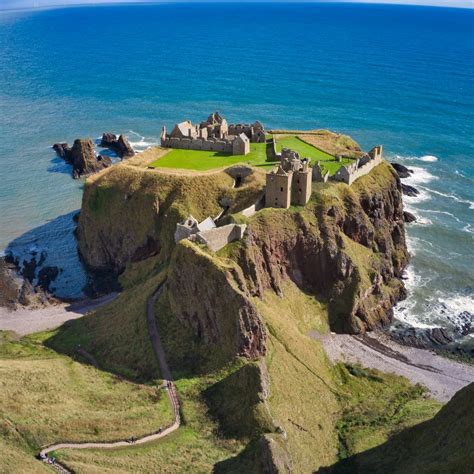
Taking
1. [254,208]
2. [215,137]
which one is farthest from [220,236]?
[215,137]

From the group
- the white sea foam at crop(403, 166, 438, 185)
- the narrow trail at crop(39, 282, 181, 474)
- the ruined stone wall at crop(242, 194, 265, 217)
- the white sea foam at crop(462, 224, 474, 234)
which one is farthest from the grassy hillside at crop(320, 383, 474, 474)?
the white sea foam at crop(403, 166, 438, 185)

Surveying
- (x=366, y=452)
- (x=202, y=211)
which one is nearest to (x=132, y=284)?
(x=202, y=211)

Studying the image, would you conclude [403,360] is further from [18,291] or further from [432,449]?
[18,291]

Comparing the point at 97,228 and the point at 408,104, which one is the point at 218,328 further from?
the point at 408,104

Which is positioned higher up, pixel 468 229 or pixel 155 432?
pixel 468 229

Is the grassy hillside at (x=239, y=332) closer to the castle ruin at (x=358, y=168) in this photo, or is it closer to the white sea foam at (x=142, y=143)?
the castle ruin at (x=358, y=168)

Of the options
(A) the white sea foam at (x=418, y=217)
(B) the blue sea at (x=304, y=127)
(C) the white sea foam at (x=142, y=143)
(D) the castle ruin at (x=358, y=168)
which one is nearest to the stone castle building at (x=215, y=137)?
(D) the castle ruin at (x=358, y=168)
